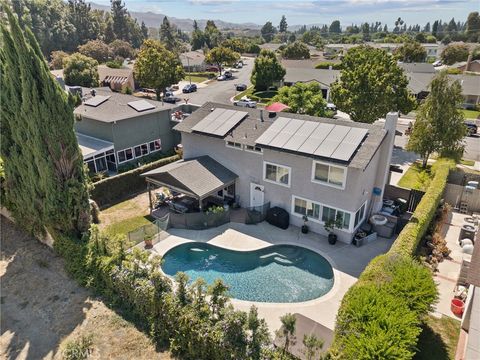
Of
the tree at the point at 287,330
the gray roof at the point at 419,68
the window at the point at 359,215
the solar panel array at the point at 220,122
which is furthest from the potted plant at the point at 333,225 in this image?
the gray roof at the point at 419,68

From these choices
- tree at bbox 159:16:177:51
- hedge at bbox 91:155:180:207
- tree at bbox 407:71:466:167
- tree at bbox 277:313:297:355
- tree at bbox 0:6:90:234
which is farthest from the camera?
tree at bbox 159:16:177:51

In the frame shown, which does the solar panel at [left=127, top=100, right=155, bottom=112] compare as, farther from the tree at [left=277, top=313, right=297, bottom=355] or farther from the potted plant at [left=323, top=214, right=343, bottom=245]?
the tree at [left=277, top=313, right=297, bottom=355]

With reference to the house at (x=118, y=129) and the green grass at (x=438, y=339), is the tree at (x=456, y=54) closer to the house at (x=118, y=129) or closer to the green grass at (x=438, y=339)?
the house at (x=118, y=129)

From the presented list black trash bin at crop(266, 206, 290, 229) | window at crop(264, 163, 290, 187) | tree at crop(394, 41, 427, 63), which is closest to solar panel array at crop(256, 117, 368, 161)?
window at crop(264, 163, 290, 187)

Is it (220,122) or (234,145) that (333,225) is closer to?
(234,145)

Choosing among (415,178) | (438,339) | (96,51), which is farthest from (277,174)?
(96,51)

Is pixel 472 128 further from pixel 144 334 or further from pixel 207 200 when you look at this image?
pixel 144 334
